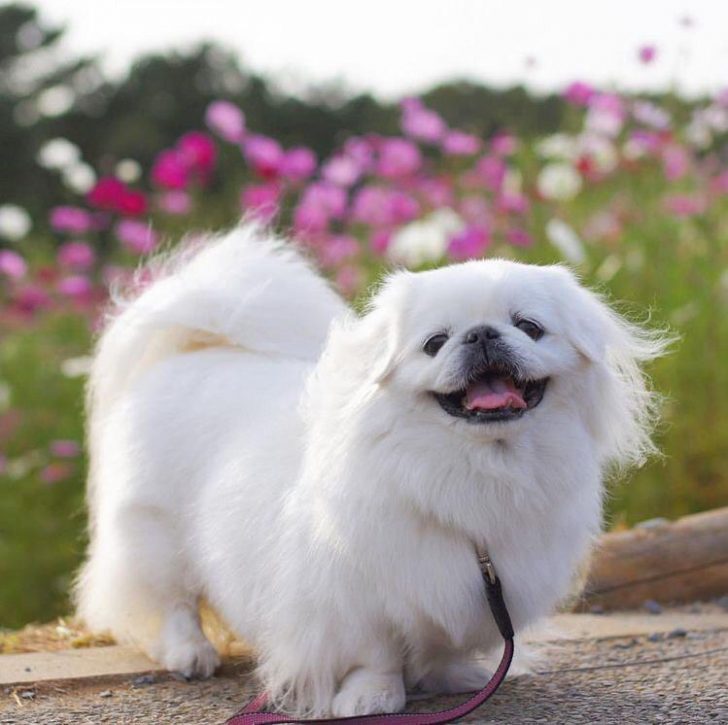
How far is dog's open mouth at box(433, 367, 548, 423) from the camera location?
276 cm

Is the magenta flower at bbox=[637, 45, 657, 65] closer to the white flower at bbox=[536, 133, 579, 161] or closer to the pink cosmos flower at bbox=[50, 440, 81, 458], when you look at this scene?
the white flower at bbox=[536, 133, 579, 161]

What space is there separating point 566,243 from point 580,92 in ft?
4.19

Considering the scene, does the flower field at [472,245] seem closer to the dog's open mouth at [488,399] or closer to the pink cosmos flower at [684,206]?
the pink cosmos flower at [684,206]

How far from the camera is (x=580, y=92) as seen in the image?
659 cm

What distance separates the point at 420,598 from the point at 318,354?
1277 mm

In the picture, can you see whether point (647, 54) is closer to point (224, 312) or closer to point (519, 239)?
point (519, 239)

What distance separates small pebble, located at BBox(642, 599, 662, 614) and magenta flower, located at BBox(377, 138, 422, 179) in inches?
128

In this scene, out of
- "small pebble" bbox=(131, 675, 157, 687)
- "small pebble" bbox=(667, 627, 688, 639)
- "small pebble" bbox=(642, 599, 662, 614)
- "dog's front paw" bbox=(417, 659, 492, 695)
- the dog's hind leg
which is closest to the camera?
"dog's front paw" bbox=(417, 659, 492, 695)

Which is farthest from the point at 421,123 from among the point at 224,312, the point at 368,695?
the point at 368,695

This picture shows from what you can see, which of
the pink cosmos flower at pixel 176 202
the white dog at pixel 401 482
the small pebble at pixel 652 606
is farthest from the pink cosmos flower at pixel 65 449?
the small pebble at pixel 652 606

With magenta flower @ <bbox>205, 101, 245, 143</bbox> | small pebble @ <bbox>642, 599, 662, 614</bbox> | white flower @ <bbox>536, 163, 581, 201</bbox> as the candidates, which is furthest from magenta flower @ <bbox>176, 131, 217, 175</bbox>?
small pebble @ <bbox>642, 599, 662, 614</bbox>

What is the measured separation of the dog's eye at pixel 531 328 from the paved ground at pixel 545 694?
989mm

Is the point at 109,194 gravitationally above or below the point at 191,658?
above

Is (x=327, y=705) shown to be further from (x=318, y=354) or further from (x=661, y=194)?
(x=661, y=194)
